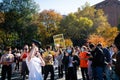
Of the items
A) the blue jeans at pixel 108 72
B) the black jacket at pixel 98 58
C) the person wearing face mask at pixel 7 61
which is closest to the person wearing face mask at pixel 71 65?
the blue jeans at pixel 108 72

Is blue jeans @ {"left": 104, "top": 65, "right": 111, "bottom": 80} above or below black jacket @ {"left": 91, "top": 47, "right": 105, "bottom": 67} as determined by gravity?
below

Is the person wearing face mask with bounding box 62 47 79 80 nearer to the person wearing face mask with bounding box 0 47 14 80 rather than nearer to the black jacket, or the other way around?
the black jacket

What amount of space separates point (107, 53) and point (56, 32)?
54855 mm

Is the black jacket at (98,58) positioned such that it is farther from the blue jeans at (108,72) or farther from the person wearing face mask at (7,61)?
the person wearing face mask at (7,61)

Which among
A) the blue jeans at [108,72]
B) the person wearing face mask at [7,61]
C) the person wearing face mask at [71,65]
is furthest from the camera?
the person wearing face mask at [7,61]

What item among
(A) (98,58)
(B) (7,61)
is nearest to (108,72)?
(A) (98,58)

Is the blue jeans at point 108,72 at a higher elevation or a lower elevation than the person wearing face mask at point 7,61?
lower

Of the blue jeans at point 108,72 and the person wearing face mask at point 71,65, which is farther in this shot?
the person wearing face mask at point 71,65

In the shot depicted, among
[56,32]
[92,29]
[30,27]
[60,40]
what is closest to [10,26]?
[30,27]

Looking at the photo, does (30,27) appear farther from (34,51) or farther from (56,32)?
(34,51)

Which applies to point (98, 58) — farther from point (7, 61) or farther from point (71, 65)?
point (7, 61)

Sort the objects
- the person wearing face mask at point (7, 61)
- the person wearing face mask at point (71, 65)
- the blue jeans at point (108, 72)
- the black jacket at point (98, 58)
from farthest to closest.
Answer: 1. the person wearing face mask at point (7, 61)
2. the person wearing face mask at point (71, 65)
3. the blue jeans at point (108, 72)
4. the black jacket at point (98, 58)

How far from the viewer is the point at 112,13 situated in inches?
3684

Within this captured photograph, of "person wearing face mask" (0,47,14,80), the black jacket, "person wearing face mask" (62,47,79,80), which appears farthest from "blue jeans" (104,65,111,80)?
"person wearing face mask" (0,47,14,80)
